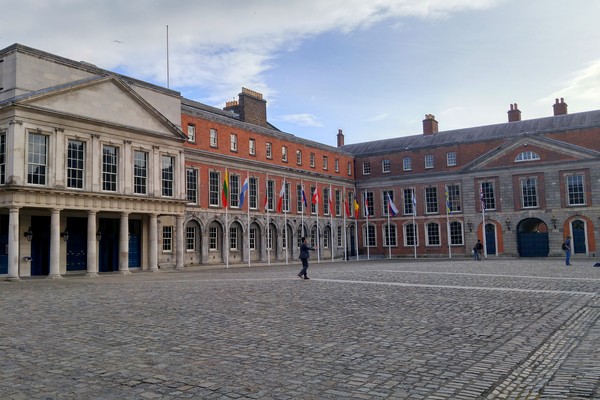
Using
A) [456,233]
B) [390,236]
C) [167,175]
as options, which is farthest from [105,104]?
[456,233]

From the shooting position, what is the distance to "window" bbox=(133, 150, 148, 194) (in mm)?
32688

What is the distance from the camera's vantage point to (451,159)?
5609cm

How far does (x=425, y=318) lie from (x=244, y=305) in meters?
4.58

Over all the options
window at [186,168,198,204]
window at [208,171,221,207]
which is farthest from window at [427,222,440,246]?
window at [186,168,198,204]

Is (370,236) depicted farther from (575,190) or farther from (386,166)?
(575,190)

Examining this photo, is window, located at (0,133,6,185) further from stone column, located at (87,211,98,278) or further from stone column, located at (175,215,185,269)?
stone column, located at (175,215,185,269)

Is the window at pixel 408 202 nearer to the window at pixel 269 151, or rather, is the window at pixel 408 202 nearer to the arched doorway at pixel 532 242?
the arched doorway at pixel 532 242

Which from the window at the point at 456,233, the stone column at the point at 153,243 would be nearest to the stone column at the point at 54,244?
the stone column at the point at 153,243

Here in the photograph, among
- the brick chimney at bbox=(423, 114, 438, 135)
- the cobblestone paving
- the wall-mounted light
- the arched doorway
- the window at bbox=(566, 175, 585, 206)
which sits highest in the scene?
the brick chimney at bbox=(423, 114, 438, 135)

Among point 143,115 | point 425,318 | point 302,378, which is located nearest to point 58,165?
point 143,115

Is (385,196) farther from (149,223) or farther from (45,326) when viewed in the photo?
(45,326)

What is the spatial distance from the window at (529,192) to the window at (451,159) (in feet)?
24.0

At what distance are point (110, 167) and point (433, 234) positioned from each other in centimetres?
3540

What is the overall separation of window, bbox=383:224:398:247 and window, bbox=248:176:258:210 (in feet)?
58.7
